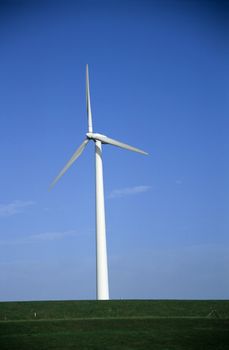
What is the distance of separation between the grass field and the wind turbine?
7124 mm

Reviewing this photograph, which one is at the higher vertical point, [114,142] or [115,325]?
[114,142]

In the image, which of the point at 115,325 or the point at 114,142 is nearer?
the point at 115,325

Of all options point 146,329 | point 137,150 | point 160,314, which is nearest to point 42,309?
point 160,314

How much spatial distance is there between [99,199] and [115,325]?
Result: 2333cm

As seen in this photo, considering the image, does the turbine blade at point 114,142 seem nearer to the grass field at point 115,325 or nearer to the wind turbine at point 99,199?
the wind turbine at point 99,199

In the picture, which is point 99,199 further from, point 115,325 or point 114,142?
point 115,325

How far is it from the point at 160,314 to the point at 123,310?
310cm

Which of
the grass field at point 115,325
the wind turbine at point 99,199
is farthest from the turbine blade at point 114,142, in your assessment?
the grass field at point 115,325

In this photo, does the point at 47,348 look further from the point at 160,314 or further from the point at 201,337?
the point at 160,314

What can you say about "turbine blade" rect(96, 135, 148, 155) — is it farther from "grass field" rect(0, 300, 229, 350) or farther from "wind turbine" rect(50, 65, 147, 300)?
"grass field" rect(0, 300, 229, 350)

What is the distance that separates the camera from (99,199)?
58812 millimetres

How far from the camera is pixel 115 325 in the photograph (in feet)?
120

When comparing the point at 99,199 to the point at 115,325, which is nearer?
the point at 115,325

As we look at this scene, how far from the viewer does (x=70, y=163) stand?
197 feet
